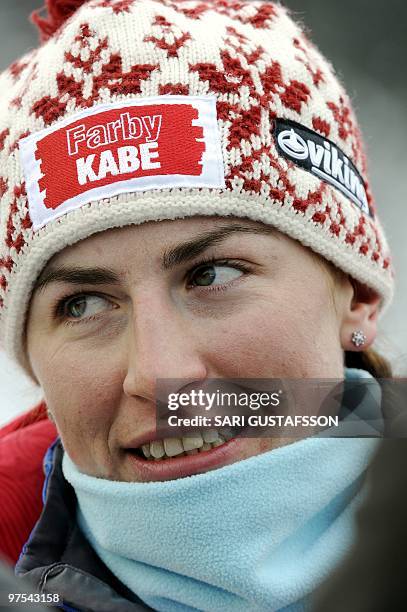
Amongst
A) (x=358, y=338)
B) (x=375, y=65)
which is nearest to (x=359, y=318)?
(x=358, y=338)

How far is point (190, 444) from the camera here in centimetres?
102

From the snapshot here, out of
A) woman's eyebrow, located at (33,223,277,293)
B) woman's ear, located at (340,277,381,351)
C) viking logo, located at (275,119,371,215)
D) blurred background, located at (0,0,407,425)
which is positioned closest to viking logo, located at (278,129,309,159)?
viking logo, located at (275,119,371,215)

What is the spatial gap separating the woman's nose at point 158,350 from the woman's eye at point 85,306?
8cm

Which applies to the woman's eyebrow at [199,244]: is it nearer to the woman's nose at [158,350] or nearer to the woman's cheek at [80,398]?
the woman's nose at [158,350]

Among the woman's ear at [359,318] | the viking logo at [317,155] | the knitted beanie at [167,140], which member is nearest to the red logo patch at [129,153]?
the knitted beanie at [167,140]

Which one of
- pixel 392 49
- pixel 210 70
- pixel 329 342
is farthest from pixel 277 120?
pixel 392 49

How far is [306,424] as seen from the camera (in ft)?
3.40

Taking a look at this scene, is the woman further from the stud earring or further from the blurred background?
the blurred background

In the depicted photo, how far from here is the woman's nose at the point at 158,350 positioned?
0.94m

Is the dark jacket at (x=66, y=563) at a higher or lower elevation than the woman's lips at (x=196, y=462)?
lower

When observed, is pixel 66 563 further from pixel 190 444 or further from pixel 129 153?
pixel 129 153

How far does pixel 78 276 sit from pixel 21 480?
0.49m

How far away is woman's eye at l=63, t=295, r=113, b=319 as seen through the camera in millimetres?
1070

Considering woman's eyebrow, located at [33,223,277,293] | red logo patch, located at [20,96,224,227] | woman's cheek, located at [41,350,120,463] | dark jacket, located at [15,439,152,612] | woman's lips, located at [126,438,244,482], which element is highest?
red logo patch, located at [20,96,224,227]
